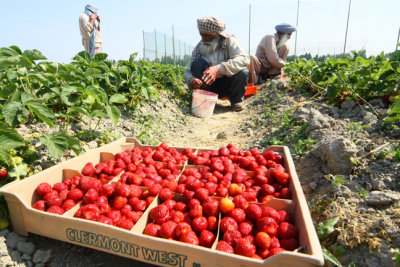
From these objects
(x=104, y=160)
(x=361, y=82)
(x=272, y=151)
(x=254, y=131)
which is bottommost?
(x=254, y=131)

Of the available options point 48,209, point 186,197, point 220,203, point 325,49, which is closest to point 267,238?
point 220,203

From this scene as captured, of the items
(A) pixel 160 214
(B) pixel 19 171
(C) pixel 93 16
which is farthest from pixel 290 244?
(C) pixel 93 16

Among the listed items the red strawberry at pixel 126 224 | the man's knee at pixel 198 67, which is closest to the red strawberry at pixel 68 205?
the red strawberry at pixel 126 224

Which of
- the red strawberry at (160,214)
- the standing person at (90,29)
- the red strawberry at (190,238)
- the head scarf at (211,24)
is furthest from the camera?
the standing person at (90,29)

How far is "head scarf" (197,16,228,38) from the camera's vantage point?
5.23m

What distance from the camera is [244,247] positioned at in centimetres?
142

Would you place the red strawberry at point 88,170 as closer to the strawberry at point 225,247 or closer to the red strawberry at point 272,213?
the strawberry at point 225,247

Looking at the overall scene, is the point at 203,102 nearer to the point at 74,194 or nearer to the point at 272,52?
the point at 272,52

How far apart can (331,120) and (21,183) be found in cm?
336

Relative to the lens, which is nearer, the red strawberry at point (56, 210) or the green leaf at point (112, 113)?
the red strawberry at point (56, 210)

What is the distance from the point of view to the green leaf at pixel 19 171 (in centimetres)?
222

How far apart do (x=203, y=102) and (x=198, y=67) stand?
91 cm

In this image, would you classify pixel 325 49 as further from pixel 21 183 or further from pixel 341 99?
pixel 21 183

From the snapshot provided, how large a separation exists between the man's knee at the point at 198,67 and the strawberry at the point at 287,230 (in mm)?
4655
